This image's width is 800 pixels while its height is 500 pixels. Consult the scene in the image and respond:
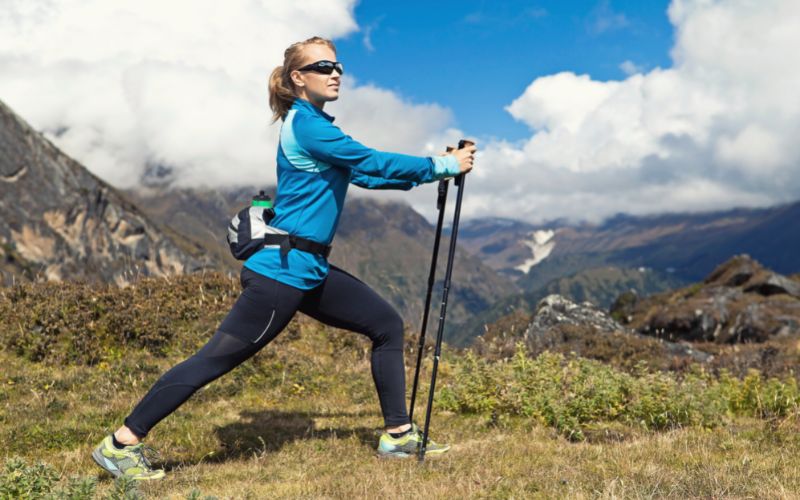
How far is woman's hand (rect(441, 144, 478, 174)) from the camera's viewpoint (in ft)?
18.7

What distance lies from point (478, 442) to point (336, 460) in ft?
5.81

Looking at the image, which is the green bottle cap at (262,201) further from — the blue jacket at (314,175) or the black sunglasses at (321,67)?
the black sunglasses at (321,67)

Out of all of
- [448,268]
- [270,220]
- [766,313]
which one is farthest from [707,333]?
[270,220]

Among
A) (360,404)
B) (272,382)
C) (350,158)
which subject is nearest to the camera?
(350,158)

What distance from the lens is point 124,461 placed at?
5.28 meters

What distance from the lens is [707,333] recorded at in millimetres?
25641

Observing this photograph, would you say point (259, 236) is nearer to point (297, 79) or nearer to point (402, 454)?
point (297, 79)

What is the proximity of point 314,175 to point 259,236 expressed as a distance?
73cm

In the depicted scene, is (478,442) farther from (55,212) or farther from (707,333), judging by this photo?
(55,212)

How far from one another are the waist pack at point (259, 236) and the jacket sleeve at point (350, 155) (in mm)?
669

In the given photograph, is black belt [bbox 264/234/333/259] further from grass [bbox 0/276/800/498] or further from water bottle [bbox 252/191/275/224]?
grass [bbox 0/276/800/498]

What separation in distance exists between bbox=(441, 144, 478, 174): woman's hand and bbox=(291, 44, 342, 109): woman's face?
4.09 feet

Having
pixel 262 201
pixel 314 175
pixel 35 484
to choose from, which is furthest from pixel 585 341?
pixel 35 484

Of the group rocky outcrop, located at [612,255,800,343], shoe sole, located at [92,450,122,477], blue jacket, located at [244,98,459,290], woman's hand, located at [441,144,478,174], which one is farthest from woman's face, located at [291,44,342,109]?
rocky outcrop, located at [612,255,800,343]
